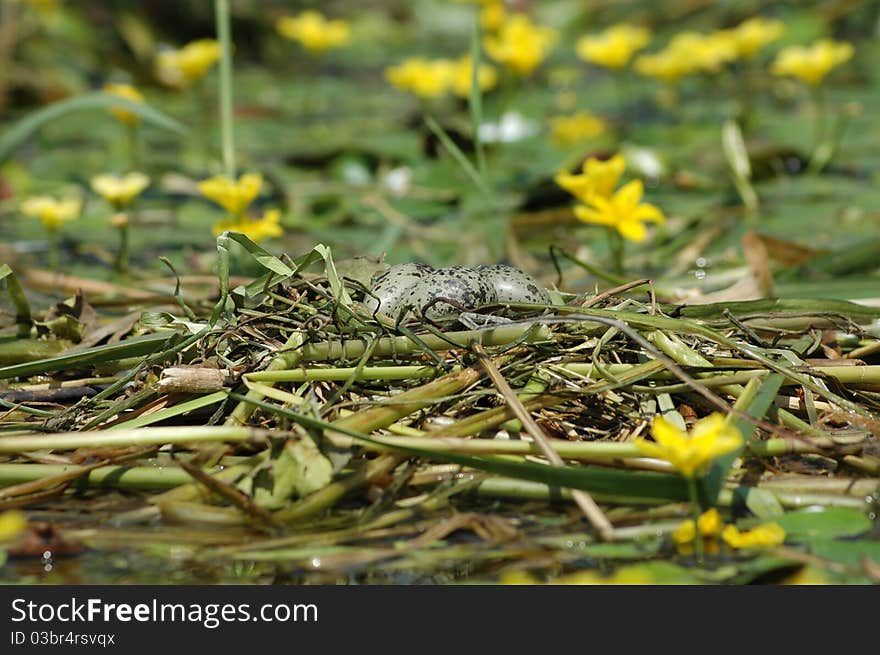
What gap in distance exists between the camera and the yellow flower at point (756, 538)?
207 centimetres

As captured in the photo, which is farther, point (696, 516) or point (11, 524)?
point (11, 524)

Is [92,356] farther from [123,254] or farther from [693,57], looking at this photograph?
[693,57]

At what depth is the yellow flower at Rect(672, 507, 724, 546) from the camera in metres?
2.08

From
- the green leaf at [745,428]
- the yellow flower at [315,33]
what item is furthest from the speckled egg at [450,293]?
the yellow flower at [315,33]

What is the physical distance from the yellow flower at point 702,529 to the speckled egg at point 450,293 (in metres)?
0.80

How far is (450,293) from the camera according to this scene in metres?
2.72

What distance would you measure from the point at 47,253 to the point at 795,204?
120 inches

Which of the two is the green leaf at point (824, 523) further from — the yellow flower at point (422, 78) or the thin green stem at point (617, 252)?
the yellow flower at point (422, 78)

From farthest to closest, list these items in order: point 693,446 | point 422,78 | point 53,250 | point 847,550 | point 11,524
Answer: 1. point 422,78
2. point 53,250
3. point 11,524
4. point 847,550
5. point 693,446

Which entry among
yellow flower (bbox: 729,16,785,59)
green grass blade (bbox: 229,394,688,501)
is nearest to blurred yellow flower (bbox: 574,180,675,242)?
green grass blade (bbox: 229,394,688,501)

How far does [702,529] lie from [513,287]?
0.85 metres

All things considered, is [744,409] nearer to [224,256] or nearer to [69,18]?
[224,256]

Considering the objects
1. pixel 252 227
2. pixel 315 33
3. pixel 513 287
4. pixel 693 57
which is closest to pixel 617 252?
pixel 513 287

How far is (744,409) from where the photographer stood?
2332 mm
